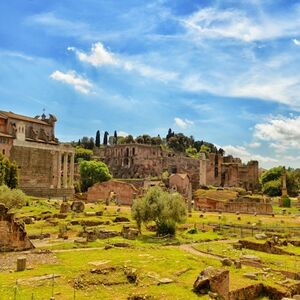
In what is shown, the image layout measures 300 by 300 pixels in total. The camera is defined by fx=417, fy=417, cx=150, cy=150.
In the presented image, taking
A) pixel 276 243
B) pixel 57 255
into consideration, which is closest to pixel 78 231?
pixel 57 255

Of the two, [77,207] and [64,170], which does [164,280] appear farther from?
[64,170]

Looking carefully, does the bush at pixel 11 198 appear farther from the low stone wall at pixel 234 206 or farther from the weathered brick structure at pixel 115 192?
the low stone wall at pixel 234 206

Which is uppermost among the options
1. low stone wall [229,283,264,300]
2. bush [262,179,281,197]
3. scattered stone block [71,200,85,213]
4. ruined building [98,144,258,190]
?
ruined building [98,144,258,190]

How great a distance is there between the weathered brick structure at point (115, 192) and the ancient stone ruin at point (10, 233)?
41980 millimetres

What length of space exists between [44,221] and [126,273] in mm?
23874

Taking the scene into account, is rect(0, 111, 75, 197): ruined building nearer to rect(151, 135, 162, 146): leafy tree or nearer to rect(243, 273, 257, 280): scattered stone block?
rect(243, 273, 257, 280): scattered stone block

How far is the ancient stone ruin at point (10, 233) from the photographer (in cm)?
2473

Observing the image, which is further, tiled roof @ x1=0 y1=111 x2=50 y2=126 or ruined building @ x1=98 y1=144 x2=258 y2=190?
ruined building @ x1=98 y1=144 x2=258 y2=190

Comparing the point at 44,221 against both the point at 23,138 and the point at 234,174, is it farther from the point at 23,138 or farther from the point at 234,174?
the point at 234,174

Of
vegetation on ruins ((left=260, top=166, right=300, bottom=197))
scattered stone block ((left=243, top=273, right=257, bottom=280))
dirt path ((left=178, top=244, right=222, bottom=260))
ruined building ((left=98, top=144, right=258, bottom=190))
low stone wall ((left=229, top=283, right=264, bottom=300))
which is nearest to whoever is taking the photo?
low stone wall ((left=229, top=283, right=264, bottom=300))

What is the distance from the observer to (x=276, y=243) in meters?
29.3

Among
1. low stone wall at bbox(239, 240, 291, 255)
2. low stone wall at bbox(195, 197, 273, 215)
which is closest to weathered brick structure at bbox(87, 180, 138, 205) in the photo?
low stone wall at bbox(195, 197, 273, 215)

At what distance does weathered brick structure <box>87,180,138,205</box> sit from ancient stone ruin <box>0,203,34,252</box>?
138ft

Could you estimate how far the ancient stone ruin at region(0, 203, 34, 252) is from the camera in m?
24.7
